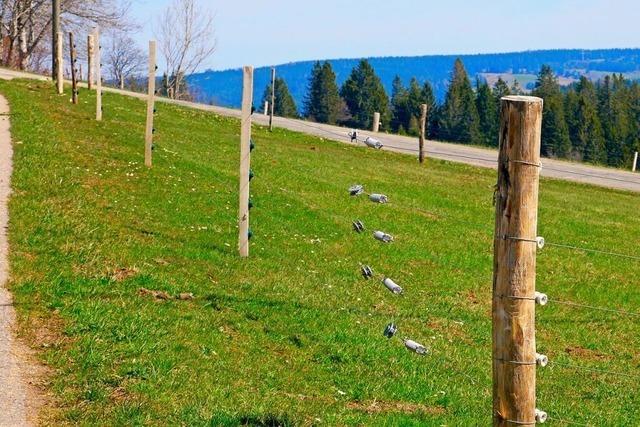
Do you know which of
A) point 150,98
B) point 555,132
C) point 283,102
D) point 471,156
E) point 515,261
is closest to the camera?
point 515,261

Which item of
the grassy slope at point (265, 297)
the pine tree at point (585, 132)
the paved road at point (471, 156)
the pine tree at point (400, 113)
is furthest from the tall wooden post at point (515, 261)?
the pine tree at point (400, 113)

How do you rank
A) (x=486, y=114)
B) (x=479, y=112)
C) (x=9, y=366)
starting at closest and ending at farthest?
(x=9, y=366) → (x=486, y=114) → (x=479, y=112)

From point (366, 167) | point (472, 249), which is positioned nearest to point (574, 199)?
point (366, 167)

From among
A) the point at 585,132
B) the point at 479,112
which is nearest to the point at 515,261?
the point at 585,132

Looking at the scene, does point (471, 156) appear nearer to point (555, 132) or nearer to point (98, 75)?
point (98, 75)

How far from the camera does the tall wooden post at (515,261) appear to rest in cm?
539

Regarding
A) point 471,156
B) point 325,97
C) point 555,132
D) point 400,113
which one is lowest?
point 555,132

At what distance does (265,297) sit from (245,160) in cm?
251

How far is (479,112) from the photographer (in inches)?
5167

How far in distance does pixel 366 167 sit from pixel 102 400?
23.8 m

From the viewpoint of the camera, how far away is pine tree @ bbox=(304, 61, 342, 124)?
139250 millimetres

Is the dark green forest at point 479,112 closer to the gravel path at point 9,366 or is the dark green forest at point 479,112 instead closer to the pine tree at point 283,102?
the pine tree at point 283,102

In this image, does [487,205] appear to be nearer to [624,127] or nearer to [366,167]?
[366,167]

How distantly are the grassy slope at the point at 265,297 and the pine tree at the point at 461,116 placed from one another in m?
105
